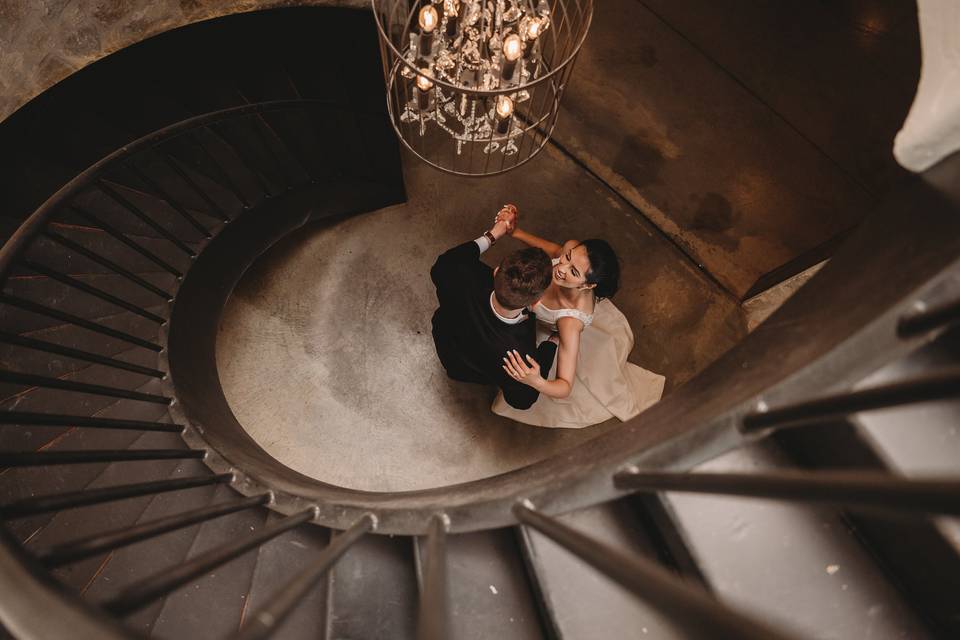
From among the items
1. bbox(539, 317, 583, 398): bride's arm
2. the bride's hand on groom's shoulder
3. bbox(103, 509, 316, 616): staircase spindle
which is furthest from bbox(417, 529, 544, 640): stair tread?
bbox(539, 317, 583, 398): bride's arm

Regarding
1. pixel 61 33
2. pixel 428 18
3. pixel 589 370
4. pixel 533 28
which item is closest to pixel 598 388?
pixel 589 370

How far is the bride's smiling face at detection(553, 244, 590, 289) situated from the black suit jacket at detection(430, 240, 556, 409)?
1.27ft

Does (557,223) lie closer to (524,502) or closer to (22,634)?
(524,502)

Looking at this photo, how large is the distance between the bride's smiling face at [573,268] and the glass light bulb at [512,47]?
1.54m

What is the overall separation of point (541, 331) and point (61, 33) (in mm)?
3383

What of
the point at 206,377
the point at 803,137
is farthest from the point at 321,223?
the point at 803,137

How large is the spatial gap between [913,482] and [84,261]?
12.6 ft

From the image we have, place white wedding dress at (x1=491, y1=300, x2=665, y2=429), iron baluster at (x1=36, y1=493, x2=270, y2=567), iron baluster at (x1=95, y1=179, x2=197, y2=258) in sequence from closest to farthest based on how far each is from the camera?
iron baluster at (x1=36, y1=493, x2=270, y2=567), iron baluster at (x1=95, y1=179, x2=197, y2=258), white wedding dress at (x1=491, y1=300, x2=665, y2=429)

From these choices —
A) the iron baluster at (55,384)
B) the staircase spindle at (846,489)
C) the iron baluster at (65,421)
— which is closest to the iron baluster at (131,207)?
the iron baluster at (55,384)

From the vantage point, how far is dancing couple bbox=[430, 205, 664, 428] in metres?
3.09

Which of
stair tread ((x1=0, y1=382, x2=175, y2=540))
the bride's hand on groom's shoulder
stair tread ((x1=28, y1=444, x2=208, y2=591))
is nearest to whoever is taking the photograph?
stair tread ((x1=28, y1=444, x2=208, y2=591))

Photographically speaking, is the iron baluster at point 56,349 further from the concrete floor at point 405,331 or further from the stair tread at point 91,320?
the concrete floor at point 405,331

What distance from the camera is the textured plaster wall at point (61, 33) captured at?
308 centimetres

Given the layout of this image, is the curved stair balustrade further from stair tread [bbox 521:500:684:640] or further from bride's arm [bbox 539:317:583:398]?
bride's arm [bbox 539:317:583:398]
